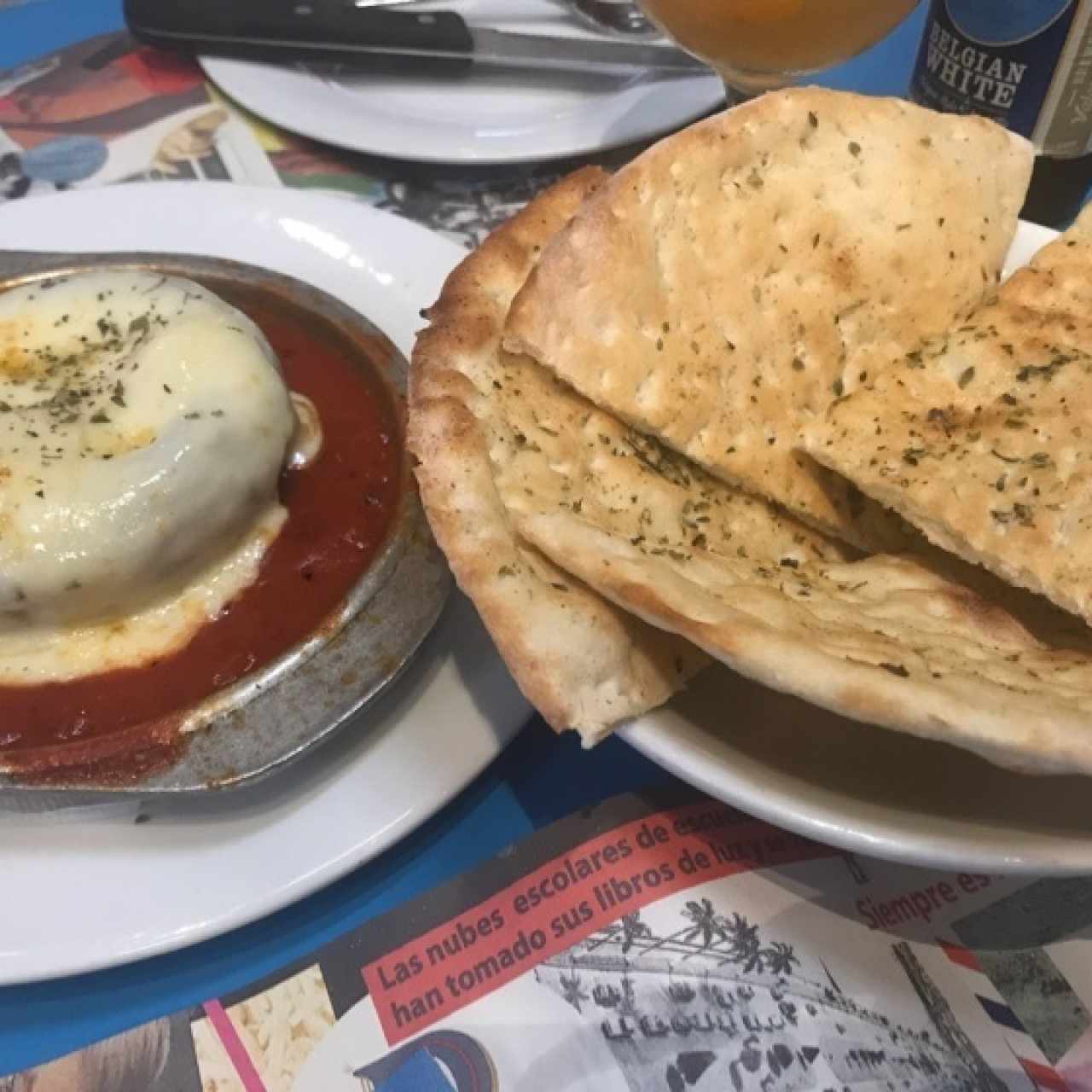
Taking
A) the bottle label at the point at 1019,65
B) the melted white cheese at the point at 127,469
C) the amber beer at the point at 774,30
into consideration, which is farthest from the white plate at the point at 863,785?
the bottle label at the point at 1019,65

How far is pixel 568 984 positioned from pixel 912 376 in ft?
2.09

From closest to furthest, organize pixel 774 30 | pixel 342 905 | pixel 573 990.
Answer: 1. pixel 573 990
2. pixel 342 905
3. pixel 774 30

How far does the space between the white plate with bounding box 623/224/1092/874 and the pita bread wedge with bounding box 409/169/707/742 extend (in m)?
0.04

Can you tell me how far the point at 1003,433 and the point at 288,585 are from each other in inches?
28.1

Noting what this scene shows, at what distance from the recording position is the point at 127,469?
1070mm

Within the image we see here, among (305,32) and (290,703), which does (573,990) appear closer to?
(290,703)

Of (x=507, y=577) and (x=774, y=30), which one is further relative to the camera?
(x=774, y=30)

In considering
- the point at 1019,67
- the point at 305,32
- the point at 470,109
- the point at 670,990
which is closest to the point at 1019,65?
the point at 1019,67

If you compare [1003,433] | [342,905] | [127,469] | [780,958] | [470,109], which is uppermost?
[1003,433]

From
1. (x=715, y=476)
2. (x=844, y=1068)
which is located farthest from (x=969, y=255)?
(x=844, y=1068)

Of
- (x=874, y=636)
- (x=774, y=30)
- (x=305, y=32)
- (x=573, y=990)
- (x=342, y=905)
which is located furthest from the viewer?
(x=305, y=32)

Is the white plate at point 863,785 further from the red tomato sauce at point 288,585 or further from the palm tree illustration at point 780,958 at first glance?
the red tomato sauce at point 288,585

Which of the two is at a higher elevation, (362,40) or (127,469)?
(362,40)

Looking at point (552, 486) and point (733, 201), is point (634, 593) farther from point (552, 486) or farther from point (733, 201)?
point (733, 201)
